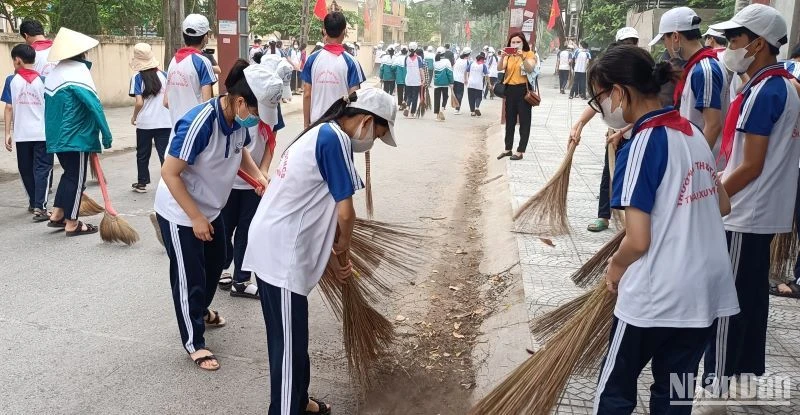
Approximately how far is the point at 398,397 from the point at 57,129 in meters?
3.74

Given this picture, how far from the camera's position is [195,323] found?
357 centimetres

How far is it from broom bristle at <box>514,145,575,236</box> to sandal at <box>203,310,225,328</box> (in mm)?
2529

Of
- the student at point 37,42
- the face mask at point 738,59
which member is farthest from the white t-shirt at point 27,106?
the face mask at point 738,59

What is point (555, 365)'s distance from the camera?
2.55m

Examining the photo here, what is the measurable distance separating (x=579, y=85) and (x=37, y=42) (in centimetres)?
1652

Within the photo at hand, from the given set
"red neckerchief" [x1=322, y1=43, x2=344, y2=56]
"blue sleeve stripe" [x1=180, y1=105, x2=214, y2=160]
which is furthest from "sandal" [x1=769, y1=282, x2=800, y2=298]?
"red neckerchief" [x1=322, y1=43, x2=344, y2=56]

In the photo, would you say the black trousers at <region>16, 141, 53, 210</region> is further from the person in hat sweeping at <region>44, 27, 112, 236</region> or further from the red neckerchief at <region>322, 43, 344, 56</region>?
the red neckerchief at <region>322, 43, 344, 56</region>

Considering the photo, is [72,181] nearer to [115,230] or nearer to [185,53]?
Answer: [115,230]

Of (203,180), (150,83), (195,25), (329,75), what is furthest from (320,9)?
(203,180)

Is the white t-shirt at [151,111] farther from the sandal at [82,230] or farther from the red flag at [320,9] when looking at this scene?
the red flag at [320,9]

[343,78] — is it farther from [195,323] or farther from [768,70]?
[768,70]

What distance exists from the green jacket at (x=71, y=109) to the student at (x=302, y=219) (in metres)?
3.52

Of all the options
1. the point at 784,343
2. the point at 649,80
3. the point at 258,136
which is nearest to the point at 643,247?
the point at 649,80

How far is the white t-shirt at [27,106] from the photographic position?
626cm
